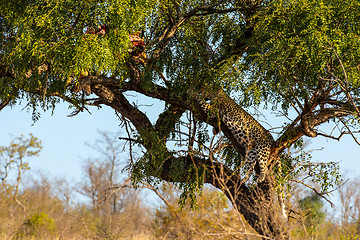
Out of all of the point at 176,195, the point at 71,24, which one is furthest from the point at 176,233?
the point at 71,24

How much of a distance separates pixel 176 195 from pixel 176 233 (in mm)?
1760

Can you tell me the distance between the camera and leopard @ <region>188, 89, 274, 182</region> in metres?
8.58

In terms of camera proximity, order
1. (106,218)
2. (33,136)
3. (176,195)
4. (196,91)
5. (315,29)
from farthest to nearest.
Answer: (106,218) → (33,136) → (176,195) → (196,91) → (315,29)

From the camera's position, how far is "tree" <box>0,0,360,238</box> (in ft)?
23.3

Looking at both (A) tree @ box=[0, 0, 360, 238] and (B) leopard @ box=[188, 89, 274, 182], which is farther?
(B) leopard @ box=[188, 89, 274, 182]

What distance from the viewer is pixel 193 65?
8.62 metres

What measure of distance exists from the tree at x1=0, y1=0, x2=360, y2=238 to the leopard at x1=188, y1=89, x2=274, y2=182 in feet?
0.13

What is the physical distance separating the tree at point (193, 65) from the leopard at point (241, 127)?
0.04 m

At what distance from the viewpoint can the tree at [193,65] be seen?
279 inches

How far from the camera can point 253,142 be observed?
867 centimetres

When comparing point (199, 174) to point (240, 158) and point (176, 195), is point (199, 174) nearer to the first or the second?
point (240, 158)

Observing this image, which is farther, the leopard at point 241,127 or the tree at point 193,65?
the leopard at point 241,127

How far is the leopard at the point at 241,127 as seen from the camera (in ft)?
28.1

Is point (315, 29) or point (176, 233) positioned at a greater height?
point (315, 29)
